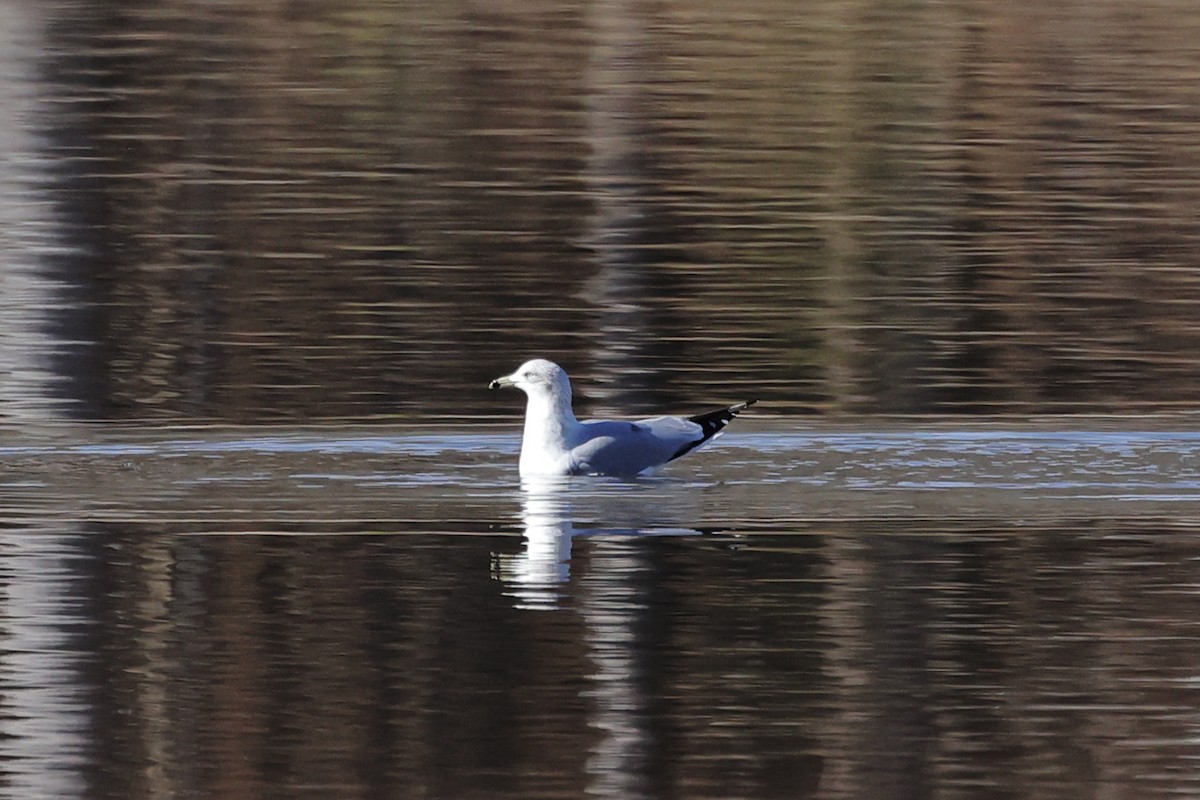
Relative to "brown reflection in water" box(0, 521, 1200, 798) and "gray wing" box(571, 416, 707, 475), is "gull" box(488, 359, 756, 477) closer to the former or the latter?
"gray wing" box(571, 416, 707, 475)

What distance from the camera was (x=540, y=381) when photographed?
42.8ft

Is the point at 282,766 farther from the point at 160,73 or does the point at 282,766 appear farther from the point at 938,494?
the point at 160,73

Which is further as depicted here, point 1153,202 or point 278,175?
point 278,175

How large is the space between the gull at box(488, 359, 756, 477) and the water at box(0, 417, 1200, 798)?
110mm

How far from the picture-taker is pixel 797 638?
30.4 ft

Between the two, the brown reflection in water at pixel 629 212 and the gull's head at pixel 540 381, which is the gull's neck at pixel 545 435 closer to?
the gull's head at pixel 540 381

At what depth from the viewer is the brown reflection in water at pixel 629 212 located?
1591 cm

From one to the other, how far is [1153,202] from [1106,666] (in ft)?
49.6

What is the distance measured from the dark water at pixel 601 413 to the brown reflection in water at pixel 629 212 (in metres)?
0.08

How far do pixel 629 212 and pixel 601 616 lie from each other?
44.1 feet

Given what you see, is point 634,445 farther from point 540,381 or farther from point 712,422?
point 540,381

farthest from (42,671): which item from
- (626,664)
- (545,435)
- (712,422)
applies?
(712,422)

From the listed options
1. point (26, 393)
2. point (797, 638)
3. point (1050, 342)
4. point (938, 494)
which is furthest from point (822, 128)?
→ point (797, 638)

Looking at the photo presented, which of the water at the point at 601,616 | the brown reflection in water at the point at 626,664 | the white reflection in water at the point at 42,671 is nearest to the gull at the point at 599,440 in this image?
the water at the point at 601,616
